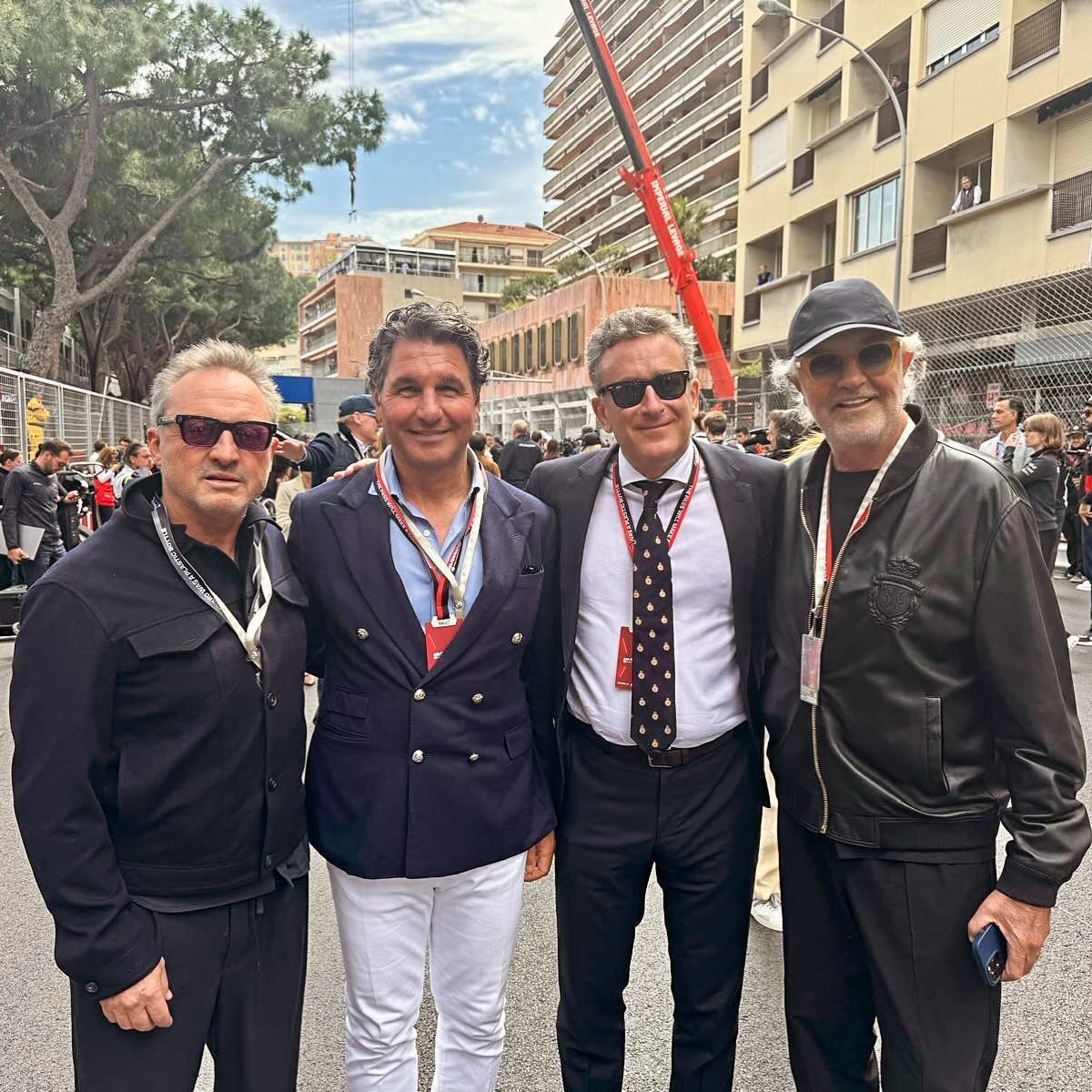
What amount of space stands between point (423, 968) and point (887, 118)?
22.8 meters

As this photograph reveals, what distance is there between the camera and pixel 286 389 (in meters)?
44.3

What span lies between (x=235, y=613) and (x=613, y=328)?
4.40 feet

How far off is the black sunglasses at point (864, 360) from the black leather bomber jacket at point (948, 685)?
174mm

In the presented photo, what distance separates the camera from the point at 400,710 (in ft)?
6.97

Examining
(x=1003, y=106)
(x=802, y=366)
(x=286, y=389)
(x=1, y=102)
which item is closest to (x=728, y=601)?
(x=802, y=366)

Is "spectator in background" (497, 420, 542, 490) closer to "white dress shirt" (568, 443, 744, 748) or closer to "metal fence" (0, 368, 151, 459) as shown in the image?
"metal fence" (0, 368, 151, 459)

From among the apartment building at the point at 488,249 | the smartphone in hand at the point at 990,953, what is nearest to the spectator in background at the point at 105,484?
the smartphone in hand at the point at 990,953

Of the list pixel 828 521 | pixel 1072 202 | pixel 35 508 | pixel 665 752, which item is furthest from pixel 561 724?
pixel 1072 202

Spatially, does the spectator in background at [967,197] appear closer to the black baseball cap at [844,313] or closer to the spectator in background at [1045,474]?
the spectator in background at [1045,474]

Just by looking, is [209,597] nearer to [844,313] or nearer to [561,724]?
[561,724]

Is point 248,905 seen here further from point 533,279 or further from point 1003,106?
point 533,279

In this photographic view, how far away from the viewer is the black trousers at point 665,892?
2391 millimetres

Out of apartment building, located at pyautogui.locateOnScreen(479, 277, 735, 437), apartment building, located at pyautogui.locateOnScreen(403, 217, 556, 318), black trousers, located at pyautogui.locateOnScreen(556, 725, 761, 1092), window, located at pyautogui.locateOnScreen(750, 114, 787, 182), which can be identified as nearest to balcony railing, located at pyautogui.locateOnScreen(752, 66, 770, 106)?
window, located at pyautogui.locateOnScreen(750, 114, 787, 182)

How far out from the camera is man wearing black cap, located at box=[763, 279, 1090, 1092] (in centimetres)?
191
